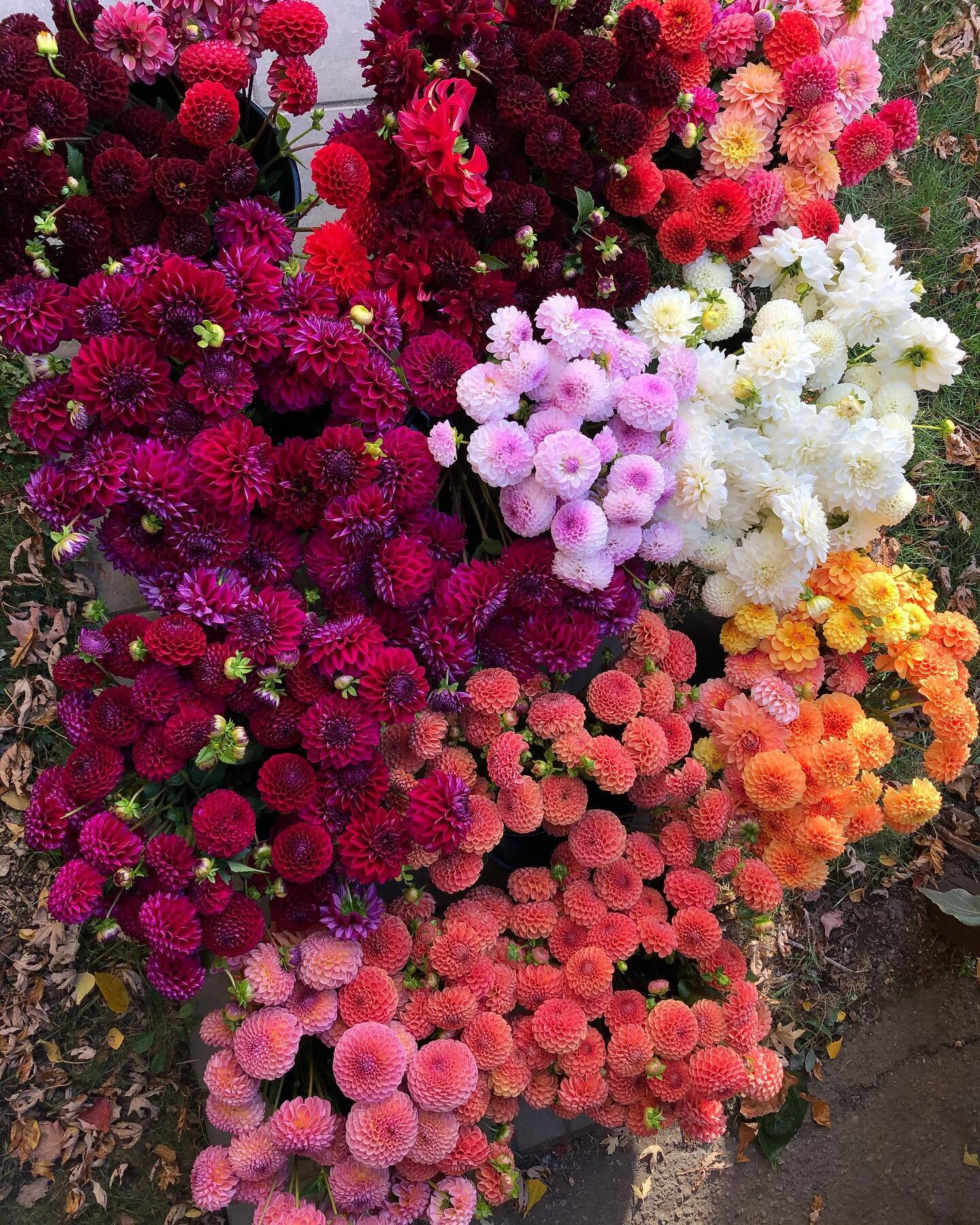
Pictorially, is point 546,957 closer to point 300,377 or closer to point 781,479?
point 781,479

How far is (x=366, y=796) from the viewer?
1.36 meters

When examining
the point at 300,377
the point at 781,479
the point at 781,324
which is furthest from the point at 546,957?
the point at 781,324

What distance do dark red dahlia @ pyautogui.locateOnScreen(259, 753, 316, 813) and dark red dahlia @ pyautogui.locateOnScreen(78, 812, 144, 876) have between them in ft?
0.64

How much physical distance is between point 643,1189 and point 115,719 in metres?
1.73

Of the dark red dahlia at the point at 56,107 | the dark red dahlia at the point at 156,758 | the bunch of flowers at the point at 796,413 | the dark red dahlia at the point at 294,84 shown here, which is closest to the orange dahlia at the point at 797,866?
the bunch of flowers at the point at 796,413

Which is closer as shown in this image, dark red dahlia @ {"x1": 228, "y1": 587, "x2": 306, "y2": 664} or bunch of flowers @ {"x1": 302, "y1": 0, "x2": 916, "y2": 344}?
dark red dahlia @ {"x1": 228, "y1": 587, "x2": 306, "y2": 664}

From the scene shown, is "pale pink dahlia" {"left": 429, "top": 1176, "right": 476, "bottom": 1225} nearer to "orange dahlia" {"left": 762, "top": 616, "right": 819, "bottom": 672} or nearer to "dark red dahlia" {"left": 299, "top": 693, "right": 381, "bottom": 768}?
"dark red dahlia" {"left": 299, "top": 693, "right": 381, "bottom": 768}

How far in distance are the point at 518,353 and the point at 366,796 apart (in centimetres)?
76

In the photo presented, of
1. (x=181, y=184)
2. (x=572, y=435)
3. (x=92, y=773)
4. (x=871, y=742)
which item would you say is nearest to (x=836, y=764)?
(x=871, y=742)

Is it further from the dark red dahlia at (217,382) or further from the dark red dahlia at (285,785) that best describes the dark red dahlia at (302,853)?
the dark red dahlia at (217,382)

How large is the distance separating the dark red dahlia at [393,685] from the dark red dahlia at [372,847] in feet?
0.54

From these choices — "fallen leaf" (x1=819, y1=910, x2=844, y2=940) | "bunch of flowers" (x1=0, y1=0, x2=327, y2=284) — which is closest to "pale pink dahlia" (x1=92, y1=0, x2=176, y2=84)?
"bunch of flowers" (x1=0, y1=0, x2=327, y2=284)

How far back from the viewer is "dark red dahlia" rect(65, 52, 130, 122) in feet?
4.47

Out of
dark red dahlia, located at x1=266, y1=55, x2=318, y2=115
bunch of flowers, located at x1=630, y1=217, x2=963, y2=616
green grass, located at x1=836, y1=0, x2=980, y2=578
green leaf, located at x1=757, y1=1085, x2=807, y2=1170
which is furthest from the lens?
green grass, located at x1=836, y1=0, x2=980, y2=578
